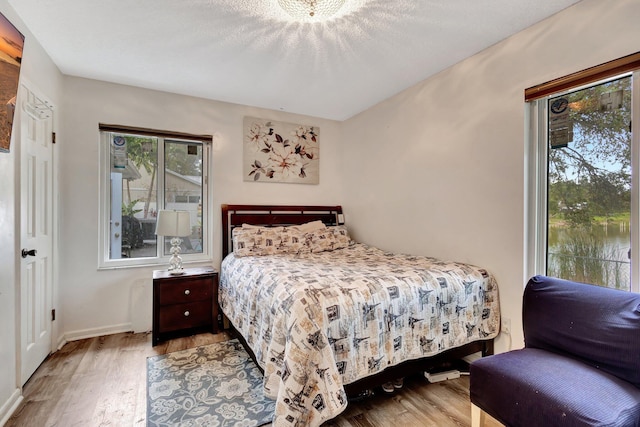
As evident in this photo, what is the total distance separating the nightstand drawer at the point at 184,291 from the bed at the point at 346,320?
0.80ft

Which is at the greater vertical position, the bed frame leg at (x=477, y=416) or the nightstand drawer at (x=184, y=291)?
the nightstand drawer at (x=184, y=291)

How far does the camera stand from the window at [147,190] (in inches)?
119

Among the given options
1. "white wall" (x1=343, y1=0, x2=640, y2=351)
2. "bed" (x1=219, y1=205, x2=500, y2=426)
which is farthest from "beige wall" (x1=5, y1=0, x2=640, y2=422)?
"bed" (x1=219, y1=205, x2=500, y2=426)

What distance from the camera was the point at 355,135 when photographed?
391cm

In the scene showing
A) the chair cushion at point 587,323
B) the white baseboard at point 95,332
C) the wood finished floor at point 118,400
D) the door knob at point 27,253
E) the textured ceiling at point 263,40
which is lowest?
the wood finished floor at point 118,400

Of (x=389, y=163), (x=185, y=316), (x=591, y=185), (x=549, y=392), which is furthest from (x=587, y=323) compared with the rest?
(x=185, y=316)

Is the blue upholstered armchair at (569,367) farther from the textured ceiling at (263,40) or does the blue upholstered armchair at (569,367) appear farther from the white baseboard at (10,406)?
the white baseboard at (10,406)

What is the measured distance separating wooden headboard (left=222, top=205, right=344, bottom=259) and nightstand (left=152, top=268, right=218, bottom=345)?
1.69ft

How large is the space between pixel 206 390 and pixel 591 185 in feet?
9.33

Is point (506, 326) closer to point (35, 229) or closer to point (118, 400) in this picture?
point (118, 400)

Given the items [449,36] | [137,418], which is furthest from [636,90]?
[137,418]

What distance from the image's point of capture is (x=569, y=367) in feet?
4.58

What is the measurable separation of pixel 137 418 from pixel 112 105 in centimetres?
275

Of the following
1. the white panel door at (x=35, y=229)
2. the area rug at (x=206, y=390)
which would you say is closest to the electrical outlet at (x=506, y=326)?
the area rug at (x=206, y=390)
